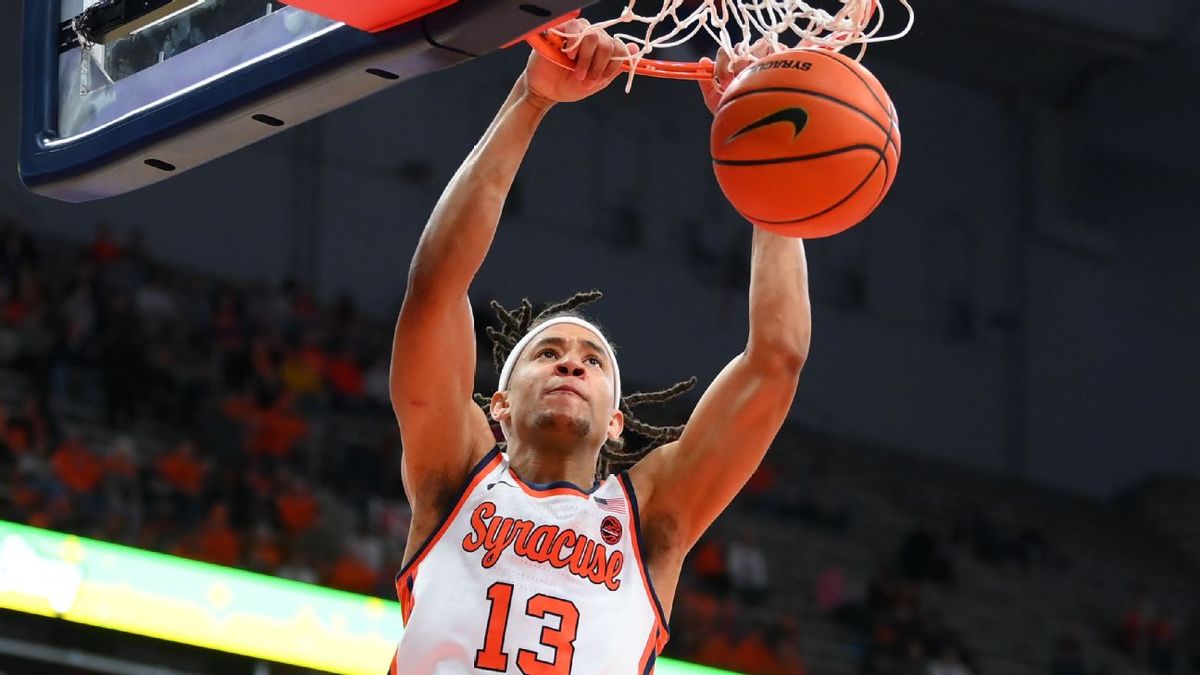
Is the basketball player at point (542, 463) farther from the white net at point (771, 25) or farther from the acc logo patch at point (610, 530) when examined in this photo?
the white net at point (771, 25)

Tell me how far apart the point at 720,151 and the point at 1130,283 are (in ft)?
54.8

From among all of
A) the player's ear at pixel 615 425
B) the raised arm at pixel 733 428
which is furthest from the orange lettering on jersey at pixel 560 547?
the player's ear at pixel 615 425

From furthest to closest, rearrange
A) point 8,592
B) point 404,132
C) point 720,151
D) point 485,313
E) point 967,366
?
point 967,366, point 404,132, point 485,313, point 8,592, point 720,151

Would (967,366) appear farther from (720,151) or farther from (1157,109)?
(720,151)

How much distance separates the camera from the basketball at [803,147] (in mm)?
3461

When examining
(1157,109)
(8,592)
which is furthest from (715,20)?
(1157,109)

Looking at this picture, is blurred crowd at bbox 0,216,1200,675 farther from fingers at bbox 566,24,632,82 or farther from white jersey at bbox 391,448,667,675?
fingers at bbox 566,24,632,82

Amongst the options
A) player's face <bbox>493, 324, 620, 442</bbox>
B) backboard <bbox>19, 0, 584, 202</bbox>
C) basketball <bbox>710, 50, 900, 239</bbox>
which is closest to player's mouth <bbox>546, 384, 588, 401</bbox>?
player's face <bbox>493, 324, 620, 442</bbox>

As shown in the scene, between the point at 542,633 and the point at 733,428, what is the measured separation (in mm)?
667

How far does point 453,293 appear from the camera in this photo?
3.67m

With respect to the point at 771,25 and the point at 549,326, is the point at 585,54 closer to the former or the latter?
the point at 771,25

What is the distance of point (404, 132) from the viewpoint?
15570 mm

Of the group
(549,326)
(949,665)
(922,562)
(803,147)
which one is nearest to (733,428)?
(549,326)

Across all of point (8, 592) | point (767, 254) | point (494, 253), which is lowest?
point (494, 253)
